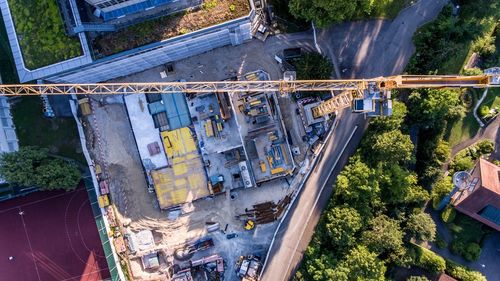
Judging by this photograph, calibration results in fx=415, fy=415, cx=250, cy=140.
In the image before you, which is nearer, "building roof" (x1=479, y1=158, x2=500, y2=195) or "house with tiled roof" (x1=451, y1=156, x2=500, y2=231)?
"building roof" (x1=479, y1=158, x2=500, y2=195)

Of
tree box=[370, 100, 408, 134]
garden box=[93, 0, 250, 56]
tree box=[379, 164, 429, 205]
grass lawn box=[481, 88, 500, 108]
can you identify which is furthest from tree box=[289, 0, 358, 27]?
grass lawn box=[481, 88, 500, 108]

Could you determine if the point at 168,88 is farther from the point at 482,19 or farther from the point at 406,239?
the point at 482,19

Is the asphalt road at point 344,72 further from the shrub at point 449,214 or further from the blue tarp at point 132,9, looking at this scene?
the blue tarp at point 132,9

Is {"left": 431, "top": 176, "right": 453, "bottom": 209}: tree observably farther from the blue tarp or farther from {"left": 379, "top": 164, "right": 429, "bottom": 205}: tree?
the blue tarp

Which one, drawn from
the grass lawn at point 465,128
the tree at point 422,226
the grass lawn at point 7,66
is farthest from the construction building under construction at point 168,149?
the grass lawn at point 465,128

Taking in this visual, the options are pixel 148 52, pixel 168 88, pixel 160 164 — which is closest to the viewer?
pixel 148 52

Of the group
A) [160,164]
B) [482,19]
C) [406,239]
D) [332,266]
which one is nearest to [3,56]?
[160,164]
